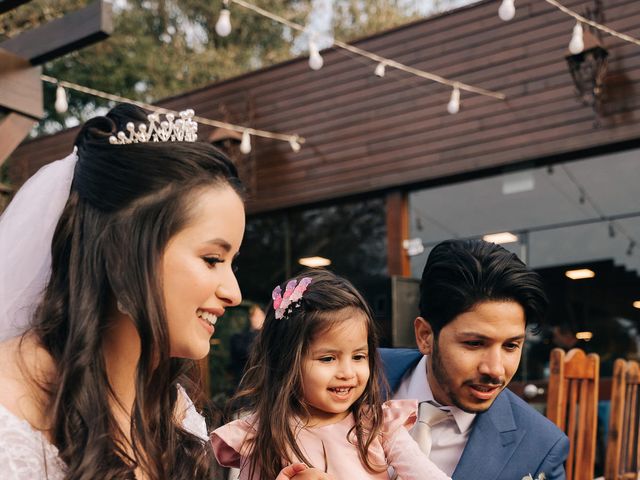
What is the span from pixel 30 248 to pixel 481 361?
143cm

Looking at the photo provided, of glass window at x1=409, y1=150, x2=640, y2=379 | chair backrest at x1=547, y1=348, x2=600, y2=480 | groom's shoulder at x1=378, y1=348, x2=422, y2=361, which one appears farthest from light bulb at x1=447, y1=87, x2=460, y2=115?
groom's shoulder at x1=378, y1=348, x2=422, y2=361

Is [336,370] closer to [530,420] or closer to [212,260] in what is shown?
[530,420]

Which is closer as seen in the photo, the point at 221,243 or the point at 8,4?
the point at 221,243

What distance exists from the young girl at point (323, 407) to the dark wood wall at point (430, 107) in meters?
5.25

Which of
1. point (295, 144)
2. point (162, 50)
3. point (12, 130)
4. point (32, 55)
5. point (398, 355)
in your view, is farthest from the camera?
point (162, 50)

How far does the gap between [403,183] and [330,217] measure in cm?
109

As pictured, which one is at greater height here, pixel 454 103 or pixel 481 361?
pixel 454 103

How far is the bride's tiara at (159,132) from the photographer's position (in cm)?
175

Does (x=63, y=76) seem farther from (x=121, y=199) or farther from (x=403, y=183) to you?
(x=121, y=199)

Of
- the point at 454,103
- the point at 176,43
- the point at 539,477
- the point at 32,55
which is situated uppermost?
the point at 176,43

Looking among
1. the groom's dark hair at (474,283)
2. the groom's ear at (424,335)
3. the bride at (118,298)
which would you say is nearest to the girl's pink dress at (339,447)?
the groom's ear at (424,335)

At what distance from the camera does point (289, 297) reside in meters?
2.91

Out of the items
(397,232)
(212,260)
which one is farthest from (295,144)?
(212,260)

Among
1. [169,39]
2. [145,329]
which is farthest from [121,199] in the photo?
[169,39]
